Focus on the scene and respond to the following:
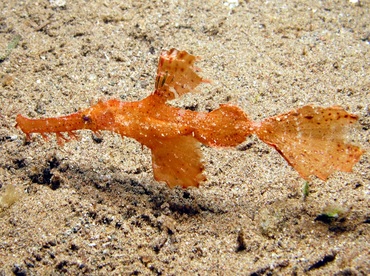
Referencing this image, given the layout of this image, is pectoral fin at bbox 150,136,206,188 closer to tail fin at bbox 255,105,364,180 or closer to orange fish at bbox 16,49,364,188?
orange fish at bbox 16,49,364,188

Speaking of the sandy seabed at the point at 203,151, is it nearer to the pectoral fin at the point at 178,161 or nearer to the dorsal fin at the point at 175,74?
the pectoral fin at the point at 178,161

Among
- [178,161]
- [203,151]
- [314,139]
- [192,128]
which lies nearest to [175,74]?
[192,128]

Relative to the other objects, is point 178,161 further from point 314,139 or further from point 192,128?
point 314,139

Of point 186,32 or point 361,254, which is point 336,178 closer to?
point 361,254

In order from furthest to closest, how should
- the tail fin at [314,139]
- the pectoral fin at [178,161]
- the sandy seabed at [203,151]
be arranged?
the pectoral fin at [178,161] < the sandy seabed at [203,151] < the tail fin at [314,139]

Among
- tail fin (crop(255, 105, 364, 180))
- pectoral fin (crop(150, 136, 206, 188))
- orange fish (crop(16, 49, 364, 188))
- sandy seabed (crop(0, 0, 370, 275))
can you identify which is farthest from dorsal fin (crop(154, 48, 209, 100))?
sandy seabed (crop(0, 0, 370, 275))

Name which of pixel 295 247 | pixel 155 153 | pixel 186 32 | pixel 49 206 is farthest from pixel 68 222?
pixel 186 32

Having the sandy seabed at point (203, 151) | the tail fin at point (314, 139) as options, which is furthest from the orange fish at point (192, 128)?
the sandy seabed at point (203, 151)
